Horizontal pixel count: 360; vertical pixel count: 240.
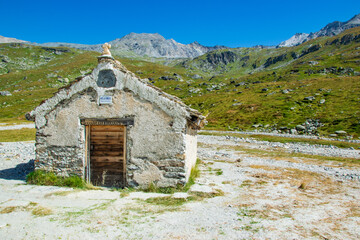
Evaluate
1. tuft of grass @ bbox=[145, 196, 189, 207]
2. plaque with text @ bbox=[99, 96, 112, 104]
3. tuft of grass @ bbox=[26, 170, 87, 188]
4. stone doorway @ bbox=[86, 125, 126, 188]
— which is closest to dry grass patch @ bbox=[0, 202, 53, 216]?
tuft of grass @ bbox=[26, 170, 87, 188]

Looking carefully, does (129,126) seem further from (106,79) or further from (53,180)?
(53,180)

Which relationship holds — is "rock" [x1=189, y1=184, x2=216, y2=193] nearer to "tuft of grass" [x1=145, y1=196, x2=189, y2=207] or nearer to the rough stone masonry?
the rough stone masonry

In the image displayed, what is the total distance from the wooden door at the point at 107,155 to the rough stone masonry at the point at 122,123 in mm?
217

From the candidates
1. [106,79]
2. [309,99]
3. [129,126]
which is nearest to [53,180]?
[129,126]

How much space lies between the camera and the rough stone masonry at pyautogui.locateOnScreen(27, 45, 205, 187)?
9.33 metres

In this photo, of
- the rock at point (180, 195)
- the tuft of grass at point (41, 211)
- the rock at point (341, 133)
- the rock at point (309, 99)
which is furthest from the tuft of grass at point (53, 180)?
the rock at point (309, 99)

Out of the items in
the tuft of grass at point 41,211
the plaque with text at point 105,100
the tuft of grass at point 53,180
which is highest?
the plaque with text at point 105,100

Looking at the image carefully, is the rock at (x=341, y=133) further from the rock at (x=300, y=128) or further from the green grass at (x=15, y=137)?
the green grass at (x=15, y=137)

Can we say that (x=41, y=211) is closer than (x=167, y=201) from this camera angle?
Yes

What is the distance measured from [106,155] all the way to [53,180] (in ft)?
7.98

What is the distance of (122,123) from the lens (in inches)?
381

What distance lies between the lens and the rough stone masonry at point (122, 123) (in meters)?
9.33

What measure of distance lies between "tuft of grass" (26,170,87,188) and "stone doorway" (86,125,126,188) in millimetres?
439

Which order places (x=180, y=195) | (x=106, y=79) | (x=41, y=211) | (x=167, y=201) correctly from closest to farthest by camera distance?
(x=41, y=211)
(x=167, y=201)
(x=180, y=195)
(x=106, y=79)
